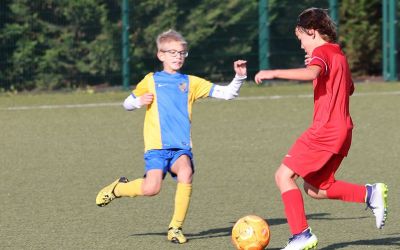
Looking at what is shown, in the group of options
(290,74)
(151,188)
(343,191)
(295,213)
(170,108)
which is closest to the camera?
(290,74)

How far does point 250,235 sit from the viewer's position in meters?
7.79

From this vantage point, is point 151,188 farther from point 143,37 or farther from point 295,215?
point 143,37

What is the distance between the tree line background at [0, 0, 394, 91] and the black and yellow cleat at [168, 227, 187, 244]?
37.0 ft

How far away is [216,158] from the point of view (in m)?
12.8

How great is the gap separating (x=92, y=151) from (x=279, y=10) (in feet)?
26.4

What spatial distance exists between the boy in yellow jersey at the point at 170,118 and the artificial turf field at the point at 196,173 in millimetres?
367

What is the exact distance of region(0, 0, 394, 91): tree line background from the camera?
1928 centimetres

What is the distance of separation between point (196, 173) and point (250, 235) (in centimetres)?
401

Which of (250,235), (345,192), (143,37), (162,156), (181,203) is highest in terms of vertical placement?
(143,37)

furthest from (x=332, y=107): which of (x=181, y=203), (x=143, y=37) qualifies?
(x=143, y=37)

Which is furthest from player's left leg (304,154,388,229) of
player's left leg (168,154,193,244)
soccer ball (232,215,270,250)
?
player's left leg (168,154,193,244)

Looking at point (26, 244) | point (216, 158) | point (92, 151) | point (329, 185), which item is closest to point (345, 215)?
point (329, 185)

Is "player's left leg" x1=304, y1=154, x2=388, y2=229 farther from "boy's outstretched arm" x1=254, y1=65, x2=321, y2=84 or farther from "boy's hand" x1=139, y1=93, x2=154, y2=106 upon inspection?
"boy's hand" x1=139, y1=93, x2=154, y2=106

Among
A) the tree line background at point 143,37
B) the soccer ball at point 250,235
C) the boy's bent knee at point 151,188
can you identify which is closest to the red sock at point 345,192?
the soccer ball at point 250,235
